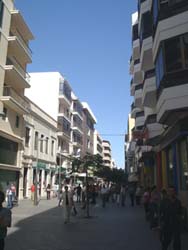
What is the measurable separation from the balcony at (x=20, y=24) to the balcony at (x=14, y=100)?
6916mm

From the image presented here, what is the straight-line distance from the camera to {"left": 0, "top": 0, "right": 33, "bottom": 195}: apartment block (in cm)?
3042

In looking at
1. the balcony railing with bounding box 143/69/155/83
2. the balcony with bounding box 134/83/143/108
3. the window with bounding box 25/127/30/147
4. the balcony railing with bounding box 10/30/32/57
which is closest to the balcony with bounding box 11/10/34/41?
the balcony railing with bounding box 10/30/32/57

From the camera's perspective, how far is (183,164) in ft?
53.2

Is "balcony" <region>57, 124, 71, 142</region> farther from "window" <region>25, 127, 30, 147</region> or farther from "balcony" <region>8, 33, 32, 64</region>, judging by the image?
"balcony" <region>8, 33, 32, 64</region>

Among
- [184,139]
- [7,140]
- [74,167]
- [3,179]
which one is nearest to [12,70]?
[7,140]

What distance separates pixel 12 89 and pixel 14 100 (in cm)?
172

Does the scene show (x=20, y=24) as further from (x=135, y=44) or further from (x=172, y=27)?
(x=172, y=27)

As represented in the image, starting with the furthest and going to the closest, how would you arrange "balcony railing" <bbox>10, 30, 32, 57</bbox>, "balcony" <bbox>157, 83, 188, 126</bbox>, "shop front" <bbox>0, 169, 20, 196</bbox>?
"balcony railing" <bbox>10, 30, 32, 57</bbox>, "shop front" <bbox>0, 169, 20, 196</bbox>, "balcony" <bbox>157, 83, 188, 126</bbox>

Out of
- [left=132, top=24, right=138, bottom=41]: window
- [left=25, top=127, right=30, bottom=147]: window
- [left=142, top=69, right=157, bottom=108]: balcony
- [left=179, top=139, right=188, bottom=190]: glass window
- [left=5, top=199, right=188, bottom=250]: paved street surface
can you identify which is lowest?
[left=5, top=199, right=188, bottom=250]: paved street surface

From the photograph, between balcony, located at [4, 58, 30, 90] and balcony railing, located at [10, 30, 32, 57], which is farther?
balcony railing, located at [10, 30, 32, 57]

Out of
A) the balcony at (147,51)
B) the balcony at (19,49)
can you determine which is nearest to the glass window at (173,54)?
the balcony at (147,51)

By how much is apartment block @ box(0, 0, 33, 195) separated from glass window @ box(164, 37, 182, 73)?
17.0 metres

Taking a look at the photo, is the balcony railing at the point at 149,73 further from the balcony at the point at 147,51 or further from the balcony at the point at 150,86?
the balcony at the point at 147,51

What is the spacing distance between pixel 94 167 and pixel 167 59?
34.5 feet
